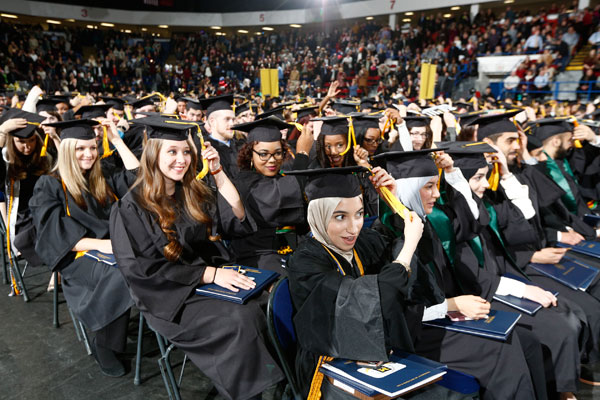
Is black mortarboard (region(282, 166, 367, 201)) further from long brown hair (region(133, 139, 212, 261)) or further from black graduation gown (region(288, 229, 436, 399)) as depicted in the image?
long brown hair (region(133, 139, 212, 261))

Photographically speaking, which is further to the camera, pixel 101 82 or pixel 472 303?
pixel 101 82

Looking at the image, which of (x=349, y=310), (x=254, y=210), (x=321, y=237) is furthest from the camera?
(x=254, y=210)

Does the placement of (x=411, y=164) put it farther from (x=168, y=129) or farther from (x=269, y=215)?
(x=168, y=129)

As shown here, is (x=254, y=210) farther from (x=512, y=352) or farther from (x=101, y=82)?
(x=101, y=82)

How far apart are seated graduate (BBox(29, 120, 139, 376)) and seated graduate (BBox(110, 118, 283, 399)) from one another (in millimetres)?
585

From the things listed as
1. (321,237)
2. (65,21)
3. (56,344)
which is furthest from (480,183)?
(65,21)

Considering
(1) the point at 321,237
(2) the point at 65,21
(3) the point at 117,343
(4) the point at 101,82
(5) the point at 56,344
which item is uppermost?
(2) the point at 65,21

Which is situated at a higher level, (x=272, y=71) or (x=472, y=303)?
(x=272, y=71)

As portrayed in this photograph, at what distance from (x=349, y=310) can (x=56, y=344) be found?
2697 millimetres

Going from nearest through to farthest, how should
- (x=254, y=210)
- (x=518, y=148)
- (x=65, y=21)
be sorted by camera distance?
(x=254, y=210)
(x=518, y=148)
(x=65, y=21)

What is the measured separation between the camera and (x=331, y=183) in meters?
1.94

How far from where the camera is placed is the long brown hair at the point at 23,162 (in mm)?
3754

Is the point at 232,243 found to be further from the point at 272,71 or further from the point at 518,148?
the point at 272,71

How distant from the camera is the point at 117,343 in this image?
2.85 metres
